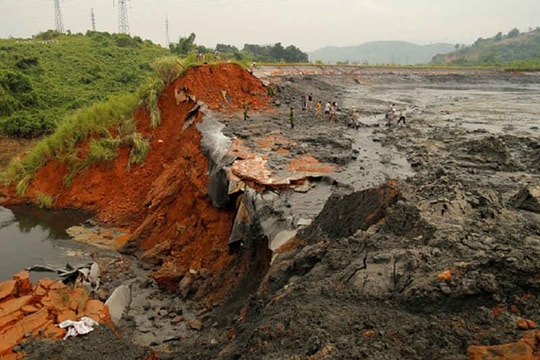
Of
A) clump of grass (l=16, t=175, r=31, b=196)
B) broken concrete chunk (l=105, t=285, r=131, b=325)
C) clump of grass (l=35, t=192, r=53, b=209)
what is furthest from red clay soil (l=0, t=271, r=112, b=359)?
clump of grass (l=16, t=175, r=31, b=196)

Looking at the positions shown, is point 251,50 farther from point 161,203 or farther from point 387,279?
point 387,279

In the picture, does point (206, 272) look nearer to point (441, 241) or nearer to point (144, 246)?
point (144, 246)

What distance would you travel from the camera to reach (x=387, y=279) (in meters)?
4.94

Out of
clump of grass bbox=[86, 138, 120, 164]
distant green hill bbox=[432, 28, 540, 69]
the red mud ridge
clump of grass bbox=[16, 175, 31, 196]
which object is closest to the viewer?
the red mud ridge

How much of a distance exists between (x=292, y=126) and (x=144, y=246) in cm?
750

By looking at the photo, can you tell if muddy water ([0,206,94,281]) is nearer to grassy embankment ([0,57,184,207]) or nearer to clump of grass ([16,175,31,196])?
clump of grass ([16,175,31,196])

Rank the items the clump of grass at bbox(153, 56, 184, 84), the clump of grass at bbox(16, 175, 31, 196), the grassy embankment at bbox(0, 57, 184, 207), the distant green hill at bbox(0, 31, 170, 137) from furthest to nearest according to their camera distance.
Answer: the distant green hill at bbox(0, 31, 170, 137), the clump of grass at bbox(153, 56, 184, 84), the grassy embankment at bbox(0, 57, 184, 207), the clump of grass at bbox(16, 175, 31, 196)

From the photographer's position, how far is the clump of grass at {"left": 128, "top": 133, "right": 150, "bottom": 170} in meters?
15.5

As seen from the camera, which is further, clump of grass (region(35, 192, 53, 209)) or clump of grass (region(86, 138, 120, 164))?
clump of grass (region(86, 138, 120, 164))

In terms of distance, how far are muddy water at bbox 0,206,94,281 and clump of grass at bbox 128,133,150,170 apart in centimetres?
265

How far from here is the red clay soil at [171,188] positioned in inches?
425

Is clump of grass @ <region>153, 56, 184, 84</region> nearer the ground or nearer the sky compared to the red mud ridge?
nearer the sky

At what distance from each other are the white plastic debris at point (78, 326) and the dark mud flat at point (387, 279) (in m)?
0.22

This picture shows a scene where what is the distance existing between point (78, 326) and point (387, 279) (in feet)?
18.8
